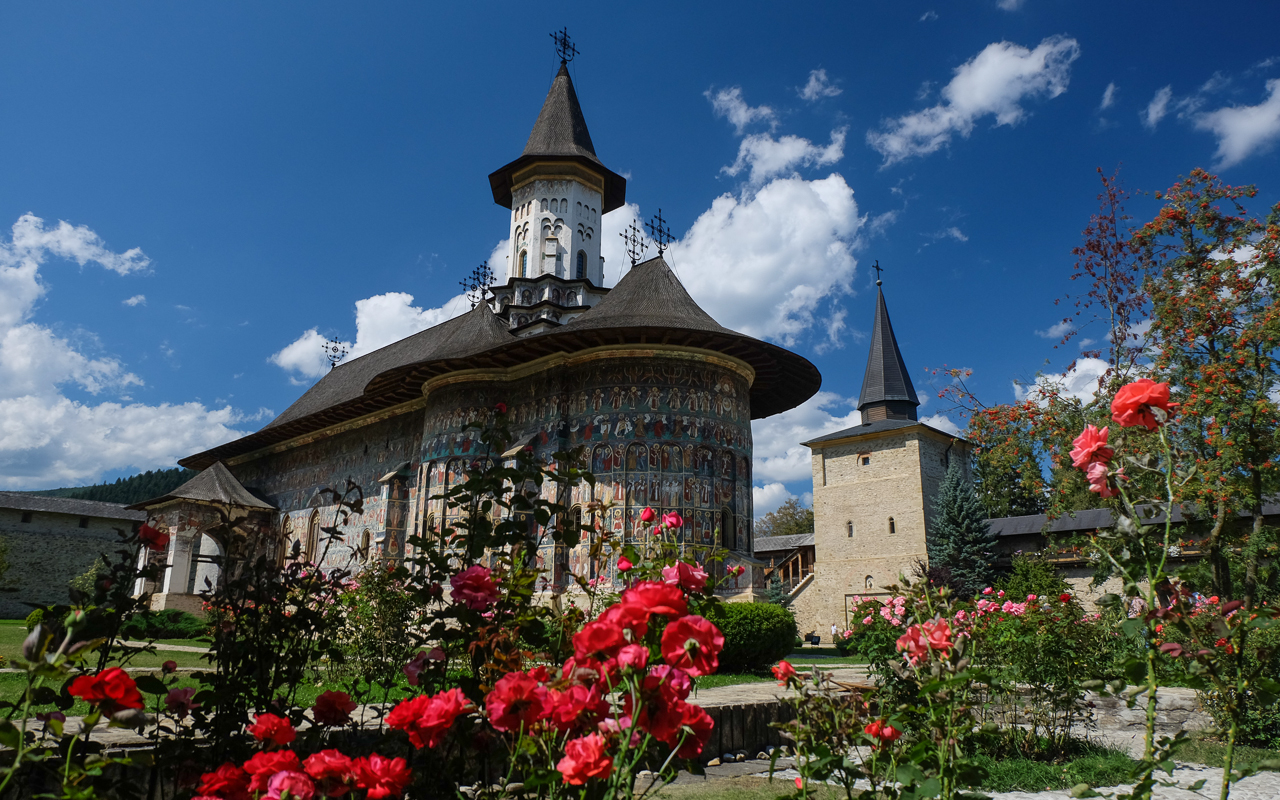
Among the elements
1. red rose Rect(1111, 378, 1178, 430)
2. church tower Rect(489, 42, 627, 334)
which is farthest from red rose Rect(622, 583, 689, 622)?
church tower Rect(489, 42, 627, 334)

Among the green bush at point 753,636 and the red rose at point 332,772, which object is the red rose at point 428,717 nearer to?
the red rose at point 332,772

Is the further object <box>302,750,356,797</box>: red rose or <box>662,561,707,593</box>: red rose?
<box>662,561,707,593</box>: red rose

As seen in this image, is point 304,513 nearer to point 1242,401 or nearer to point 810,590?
point 810,590

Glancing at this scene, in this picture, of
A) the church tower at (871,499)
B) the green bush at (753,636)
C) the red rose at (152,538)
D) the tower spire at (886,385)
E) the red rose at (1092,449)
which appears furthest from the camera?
the tower spire at (886,385)

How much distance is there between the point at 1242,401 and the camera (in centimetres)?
1176

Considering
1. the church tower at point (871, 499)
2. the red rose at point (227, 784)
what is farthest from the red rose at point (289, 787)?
the church tower at point (871, 499)

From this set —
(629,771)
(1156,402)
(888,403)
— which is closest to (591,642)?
(629,771)

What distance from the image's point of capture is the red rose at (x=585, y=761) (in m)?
1.35

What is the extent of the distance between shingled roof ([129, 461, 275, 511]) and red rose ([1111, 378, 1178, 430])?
77.3ft

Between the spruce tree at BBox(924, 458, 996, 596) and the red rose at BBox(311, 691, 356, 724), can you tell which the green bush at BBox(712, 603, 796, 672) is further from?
the spruce tree at BBox(924, 458, 996, 596)

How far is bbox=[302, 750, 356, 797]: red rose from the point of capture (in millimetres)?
1407

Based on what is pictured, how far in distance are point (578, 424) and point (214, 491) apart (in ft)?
44.9

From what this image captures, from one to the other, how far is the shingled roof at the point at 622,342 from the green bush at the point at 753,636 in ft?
18.7

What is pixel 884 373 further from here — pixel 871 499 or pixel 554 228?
pixel 554 228
